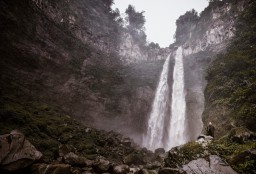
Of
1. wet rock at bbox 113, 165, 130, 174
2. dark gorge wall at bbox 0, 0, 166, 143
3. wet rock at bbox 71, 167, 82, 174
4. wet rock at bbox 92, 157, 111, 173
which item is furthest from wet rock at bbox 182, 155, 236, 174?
dark gorge wall at bbox 0, 0, 166, 143

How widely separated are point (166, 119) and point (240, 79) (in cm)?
1421

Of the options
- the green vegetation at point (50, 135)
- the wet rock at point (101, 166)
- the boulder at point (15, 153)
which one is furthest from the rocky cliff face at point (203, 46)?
the boulder at point (15, 153)

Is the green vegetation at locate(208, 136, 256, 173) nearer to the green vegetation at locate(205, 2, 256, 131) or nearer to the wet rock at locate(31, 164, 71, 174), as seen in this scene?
the green vegetation at locate(205, 2, 256, 131)

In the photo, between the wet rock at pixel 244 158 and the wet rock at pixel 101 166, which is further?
the wet rock at pixel 101 166

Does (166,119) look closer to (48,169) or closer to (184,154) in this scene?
(184,154)

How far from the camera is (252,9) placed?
804 inches

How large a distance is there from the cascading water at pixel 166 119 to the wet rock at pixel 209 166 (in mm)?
19737

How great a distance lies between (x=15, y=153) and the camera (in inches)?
227

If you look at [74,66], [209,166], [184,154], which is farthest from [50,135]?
[74,66]

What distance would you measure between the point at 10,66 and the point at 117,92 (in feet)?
51.3

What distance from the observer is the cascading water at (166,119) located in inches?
1022

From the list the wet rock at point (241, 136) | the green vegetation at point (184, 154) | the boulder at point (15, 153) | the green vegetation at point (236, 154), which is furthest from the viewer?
the wet rock at point (241, 136)

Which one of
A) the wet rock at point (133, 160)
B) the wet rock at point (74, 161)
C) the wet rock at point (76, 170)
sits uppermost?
the wet rock at point (133, 160)

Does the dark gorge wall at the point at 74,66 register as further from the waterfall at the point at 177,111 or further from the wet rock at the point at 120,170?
the wet rock at the point at 120,170
